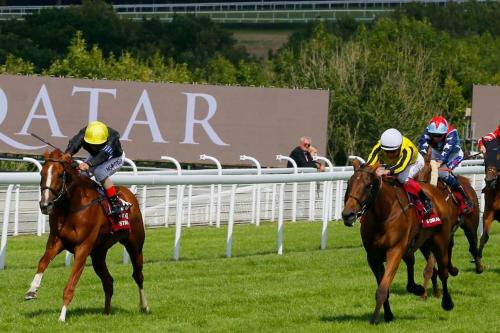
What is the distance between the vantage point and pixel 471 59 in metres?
60.2

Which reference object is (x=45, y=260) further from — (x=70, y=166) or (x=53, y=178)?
(x=70, y=166)

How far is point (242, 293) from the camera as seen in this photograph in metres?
11.6

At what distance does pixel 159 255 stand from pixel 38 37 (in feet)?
185

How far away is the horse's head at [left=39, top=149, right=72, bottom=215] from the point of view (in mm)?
9773

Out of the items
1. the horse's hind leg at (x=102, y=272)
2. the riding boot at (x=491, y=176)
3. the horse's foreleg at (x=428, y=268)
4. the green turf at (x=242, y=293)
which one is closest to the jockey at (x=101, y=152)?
the horse's hind leg at (x=102, y=272)

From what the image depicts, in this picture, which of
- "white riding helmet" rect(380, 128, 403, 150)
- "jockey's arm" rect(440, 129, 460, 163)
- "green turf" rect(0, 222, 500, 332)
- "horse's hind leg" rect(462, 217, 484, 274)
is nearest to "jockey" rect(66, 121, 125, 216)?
"green turf" rect(0, 222, 500, 332)

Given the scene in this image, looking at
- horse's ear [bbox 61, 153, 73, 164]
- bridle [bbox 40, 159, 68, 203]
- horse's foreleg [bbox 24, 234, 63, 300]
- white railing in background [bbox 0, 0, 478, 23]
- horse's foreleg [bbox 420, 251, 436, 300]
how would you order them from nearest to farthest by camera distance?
horse's foreleg [bbox 24, 234, 63, 300], bridle [bbox 40, 159, 68, 203], horse's ear [bbox 61, 153, 73, 164], horse's foreleg [bbox 420, 251, 436, 300], white railing in background [bbox 0, 0, 478, 23]

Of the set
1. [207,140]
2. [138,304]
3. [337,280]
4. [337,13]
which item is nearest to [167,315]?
[138,304]

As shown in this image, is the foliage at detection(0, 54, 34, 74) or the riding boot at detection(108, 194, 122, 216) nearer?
the riding boot at detection(108, 194, 122, 216)

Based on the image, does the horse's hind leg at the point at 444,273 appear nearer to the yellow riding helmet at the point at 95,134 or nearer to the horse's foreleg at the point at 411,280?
the horse's foreleg at the point at 411,280

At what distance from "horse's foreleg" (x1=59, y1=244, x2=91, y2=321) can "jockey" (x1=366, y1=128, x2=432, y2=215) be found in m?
2.38

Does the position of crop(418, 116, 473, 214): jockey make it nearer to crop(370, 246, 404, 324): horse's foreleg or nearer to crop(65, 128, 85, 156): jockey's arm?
crop(370, 246, 404, 324): horse's foreleg

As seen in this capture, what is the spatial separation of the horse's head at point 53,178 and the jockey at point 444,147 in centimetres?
388

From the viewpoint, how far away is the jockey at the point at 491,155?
1395 centimetres
